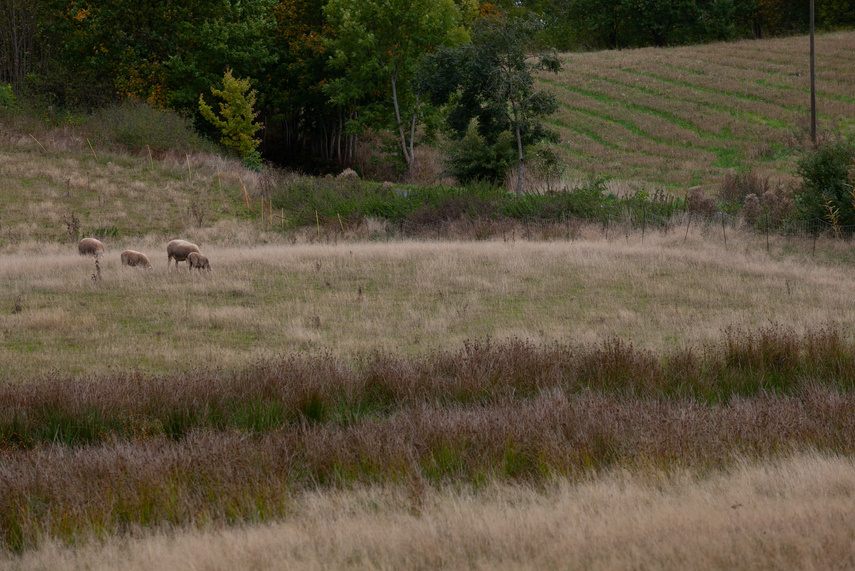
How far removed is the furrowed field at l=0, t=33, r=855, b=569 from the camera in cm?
511

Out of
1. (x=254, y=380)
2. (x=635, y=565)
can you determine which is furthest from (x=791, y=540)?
(x=254, y=380)

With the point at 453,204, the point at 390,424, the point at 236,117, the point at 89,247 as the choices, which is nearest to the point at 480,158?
the point at 453,204

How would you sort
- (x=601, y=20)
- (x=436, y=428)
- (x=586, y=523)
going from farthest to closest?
(x=601, y=20) → (x=436, y=428) → (x=586, y=523)

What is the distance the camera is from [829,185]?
22391mm

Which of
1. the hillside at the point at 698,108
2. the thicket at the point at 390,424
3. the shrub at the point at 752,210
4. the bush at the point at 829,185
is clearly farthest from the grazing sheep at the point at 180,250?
the hillside at the point at 698,108

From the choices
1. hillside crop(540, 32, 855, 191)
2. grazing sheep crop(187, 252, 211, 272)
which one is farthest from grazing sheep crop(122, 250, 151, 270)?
hillside crop(540, 32, 855, 191)

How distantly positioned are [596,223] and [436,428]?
59.9 feet

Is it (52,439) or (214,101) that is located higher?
(214,101)

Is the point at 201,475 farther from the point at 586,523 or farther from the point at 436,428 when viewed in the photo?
the point at 586,523

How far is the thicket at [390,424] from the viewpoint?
6.05 m

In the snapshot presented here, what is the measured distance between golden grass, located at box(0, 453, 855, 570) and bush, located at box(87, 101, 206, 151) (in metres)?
31.9

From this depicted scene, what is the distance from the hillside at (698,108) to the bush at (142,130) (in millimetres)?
18753

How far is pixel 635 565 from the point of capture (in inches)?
178

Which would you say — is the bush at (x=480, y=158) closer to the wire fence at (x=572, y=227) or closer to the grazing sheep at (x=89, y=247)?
the wire fence at (x=572, y=227)
